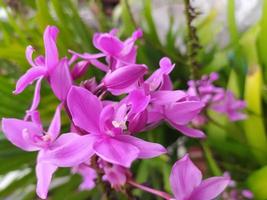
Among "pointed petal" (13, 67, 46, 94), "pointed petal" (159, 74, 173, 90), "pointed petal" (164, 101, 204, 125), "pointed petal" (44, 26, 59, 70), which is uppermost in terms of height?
"pointed petal" (44, 26, 59, 70)

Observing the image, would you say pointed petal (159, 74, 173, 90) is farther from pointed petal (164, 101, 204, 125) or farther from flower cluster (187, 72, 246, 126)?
flower cluster (187, 72, 246, 126)

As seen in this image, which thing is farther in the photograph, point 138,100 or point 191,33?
point 191,33

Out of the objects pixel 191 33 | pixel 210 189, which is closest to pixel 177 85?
pixel 191 33

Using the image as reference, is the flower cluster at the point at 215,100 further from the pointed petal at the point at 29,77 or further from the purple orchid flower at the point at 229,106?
the pointed petal at the point at 29,77

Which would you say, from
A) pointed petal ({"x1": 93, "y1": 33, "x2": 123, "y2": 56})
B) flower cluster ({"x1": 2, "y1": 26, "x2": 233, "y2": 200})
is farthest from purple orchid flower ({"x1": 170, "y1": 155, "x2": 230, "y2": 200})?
pointed petal ({"x1": 93, "y1": 33, "x2": 123, "y2": 56})

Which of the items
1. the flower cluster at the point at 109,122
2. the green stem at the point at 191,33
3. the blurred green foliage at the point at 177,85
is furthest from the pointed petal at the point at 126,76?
the blurred green foliage at the point at 177,85

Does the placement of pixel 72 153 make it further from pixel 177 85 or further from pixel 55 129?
pixel 177 85

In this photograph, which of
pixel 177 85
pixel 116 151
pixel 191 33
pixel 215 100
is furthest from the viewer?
pixel 177 85
